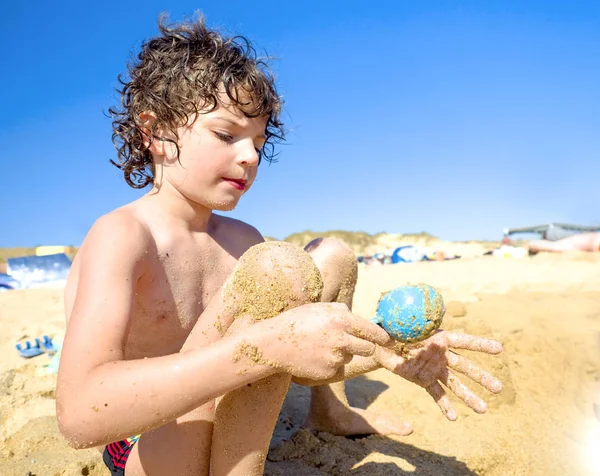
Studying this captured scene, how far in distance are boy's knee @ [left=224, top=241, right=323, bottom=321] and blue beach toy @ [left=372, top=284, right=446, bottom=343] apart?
0.81 ft

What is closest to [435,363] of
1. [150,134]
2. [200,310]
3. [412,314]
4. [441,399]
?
[441,399]

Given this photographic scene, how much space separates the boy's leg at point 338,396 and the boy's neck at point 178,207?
1.71ft

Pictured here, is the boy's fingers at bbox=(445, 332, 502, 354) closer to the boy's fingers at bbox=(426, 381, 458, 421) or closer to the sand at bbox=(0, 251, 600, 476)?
the boy's fingers at bbox=(426, 381, 458, 421)

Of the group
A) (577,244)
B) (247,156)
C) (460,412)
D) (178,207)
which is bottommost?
(577,244)

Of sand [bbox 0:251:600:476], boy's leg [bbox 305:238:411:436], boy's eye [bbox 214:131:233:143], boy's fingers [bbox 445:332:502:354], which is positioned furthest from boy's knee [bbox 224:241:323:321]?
sand [bbox 0:251:600:476]

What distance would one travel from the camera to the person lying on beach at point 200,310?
129cm

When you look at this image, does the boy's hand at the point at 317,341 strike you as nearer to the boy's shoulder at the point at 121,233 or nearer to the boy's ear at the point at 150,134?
the boy's shoulder at the point at 121,233

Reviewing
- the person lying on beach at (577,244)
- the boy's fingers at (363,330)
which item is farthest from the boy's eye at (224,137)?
the person lying on beach at (577,244)

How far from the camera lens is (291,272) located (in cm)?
146

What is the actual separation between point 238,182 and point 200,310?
1.72ft

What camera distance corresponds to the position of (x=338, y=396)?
2.48m

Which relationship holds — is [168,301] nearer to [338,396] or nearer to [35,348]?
[338,396]

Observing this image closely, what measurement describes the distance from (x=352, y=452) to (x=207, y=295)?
1.00 meters

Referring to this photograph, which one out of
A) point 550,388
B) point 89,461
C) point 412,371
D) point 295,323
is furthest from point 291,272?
point 550,388
